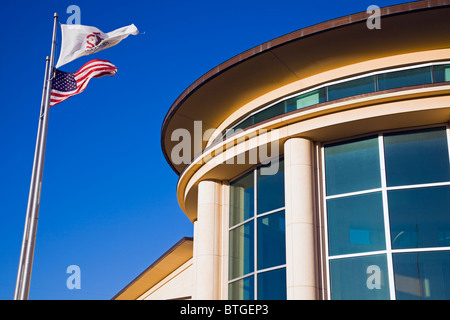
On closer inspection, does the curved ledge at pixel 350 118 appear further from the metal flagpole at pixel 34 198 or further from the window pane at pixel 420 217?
the metal flagpole at pixel 34 198

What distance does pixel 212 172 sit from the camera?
60.8ft

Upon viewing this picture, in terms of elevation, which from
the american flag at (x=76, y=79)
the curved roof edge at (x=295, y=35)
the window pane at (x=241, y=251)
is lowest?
the window pane at (x=241, y=251)

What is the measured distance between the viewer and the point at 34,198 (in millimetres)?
15031

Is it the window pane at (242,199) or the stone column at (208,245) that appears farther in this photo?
the stone column at (208,245)

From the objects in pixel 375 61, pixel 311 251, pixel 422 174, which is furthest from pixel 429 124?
pixel 311 251

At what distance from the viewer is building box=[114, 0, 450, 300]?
14.3m

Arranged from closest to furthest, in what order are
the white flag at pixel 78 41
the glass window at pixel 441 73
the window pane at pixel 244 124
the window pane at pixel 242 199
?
the glass window at pixel 441 73, the white flag at pixel 78 41, the window pane at pixel 242 199, the window pane at pixel 244 124

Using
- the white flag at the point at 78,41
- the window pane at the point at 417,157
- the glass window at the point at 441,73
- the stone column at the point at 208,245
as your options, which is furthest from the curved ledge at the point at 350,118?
the white flag at the point at 78,41

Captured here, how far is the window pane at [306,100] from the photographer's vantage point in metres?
16.6

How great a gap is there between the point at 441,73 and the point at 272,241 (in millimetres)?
6478

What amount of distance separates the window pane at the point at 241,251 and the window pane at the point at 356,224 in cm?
283

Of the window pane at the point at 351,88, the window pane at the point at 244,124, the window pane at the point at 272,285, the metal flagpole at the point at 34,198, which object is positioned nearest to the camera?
the metal flagpole at the point at 34,198

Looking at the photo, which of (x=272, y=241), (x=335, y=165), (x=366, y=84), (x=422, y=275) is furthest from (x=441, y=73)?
(x=272, y=241)
